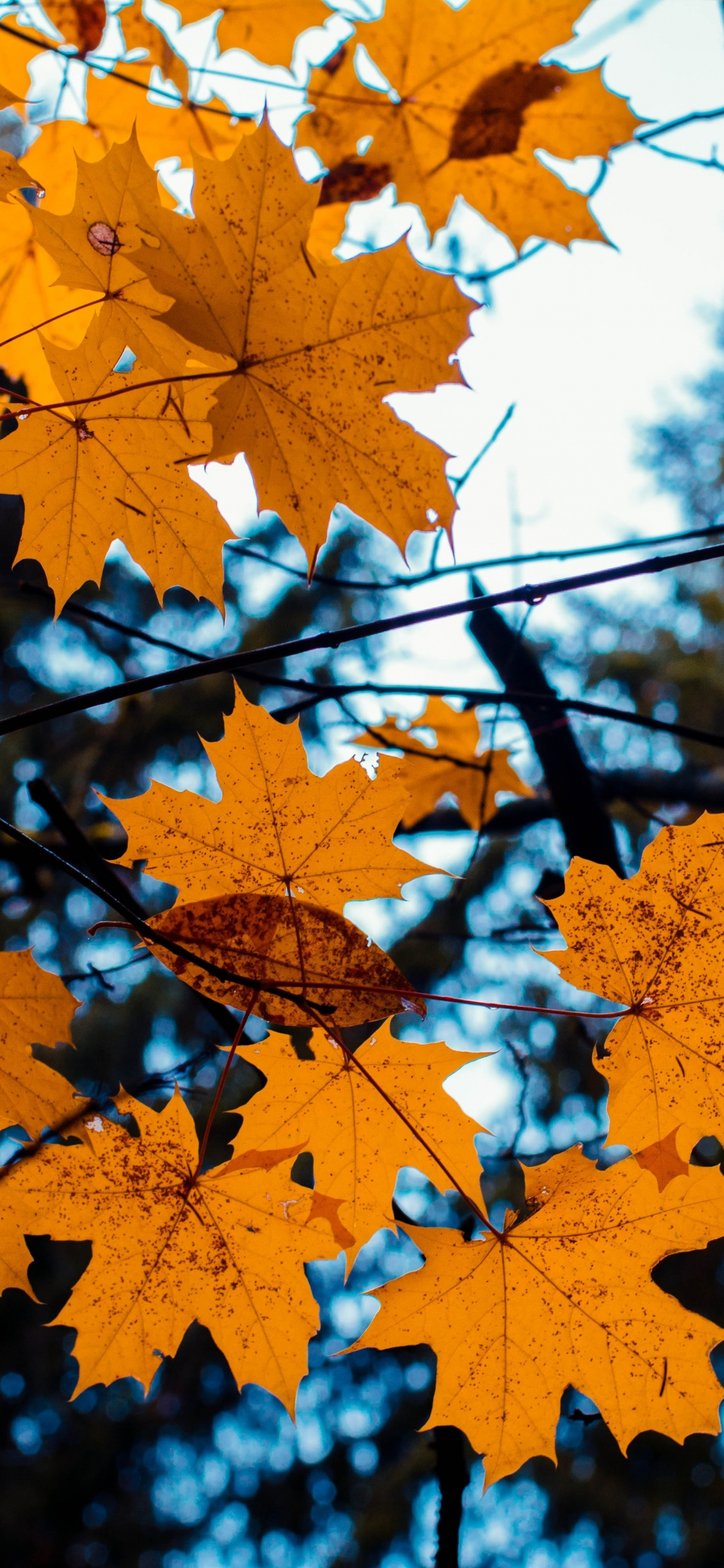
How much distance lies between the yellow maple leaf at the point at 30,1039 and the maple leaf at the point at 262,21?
134 centimetres

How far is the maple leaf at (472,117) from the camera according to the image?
124cm

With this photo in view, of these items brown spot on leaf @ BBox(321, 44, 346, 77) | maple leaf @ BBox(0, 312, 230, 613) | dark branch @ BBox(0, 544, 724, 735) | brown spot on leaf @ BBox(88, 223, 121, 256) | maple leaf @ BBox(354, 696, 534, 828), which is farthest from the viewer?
maple leaf @ BBox(354, 696, 534, 828)

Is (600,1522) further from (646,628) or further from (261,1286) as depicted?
(646,628)

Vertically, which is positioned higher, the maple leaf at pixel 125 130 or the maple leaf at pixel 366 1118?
the maple leaf at pixel 125 130

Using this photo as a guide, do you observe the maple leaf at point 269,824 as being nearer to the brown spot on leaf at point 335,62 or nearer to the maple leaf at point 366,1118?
the maple leaf at point 366,1118

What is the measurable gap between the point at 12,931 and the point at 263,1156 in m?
4.35

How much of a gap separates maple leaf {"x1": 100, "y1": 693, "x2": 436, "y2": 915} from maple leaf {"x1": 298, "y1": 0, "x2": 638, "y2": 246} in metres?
0.91

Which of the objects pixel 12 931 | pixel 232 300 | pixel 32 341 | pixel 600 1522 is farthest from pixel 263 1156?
pixel 600 1522

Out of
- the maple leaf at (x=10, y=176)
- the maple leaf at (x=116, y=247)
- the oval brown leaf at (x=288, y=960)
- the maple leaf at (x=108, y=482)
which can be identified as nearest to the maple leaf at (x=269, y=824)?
the oval brown leaf at (x=288, y=960)

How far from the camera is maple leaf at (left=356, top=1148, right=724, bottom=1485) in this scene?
2.99ft

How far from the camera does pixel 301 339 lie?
0.80 meters

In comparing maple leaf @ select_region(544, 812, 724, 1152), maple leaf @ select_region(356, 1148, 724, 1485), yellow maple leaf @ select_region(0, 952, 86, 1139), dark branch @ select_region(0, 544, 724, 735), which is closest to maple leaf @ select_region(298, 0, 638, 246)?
dark branch @ select_region(0, 544, 724, 735)

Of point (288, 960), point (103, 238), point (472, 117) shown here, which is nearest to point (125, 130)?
point (472, 117)

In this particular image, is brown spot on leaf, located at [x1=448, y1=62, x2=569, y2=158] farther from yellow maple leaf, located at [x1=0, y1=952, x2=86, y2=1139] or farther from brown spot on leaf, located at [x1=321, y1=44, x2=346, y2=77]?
yellow maple leaf, located at [x1=0, y1=952, x2=86, y2=1139]
